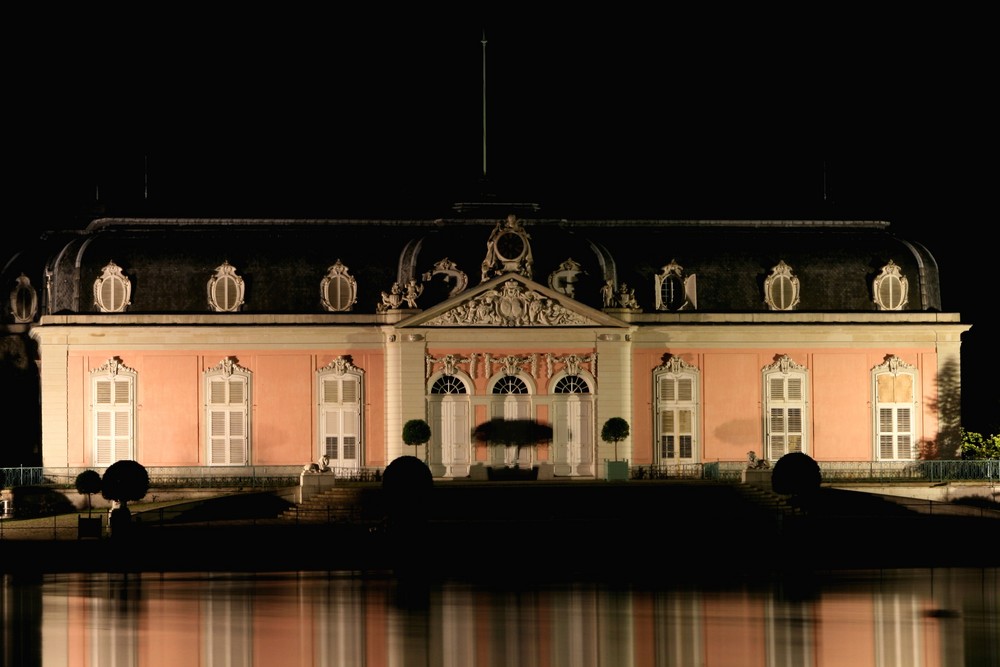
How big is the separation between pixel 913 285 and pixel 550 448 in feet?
36.9

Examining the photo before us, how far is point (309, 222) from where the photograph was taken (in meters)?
58.5

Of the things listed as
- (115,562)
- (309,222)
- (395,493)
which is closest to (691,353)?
(309,222)

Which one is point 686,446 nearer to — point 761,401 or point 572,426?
point 761,401

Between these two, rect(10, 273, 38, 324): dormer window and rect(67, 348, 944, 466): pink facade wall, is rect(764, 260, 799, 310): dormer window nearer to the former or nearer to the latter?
rect(67, 348, 944, 466): pink facade wall

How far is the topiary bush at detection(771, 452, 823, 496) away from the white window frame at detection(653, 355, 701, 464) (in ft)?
37.6

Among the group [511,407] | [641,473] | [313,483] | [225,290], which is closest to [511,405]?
[511,407]

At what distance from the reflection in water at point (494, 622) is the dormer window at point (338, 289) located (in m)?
22.2

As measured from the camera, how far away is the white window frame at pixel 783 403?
190 ft

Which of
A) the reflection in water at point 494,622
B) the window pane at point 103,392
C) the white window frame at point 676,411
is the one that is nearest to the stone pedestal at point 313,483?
the window pane at point 103,392

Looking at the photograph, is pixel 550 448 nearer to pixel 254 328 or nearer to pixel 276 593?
pixel 254 328

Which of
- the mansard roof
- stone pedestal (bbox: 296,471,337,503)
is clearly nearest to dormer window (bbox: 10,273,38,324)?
the mansard roof

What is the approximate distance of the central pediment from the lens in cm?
5575

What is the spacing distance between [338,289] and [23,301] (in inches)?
374

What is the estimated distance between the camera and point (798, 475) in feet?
150
